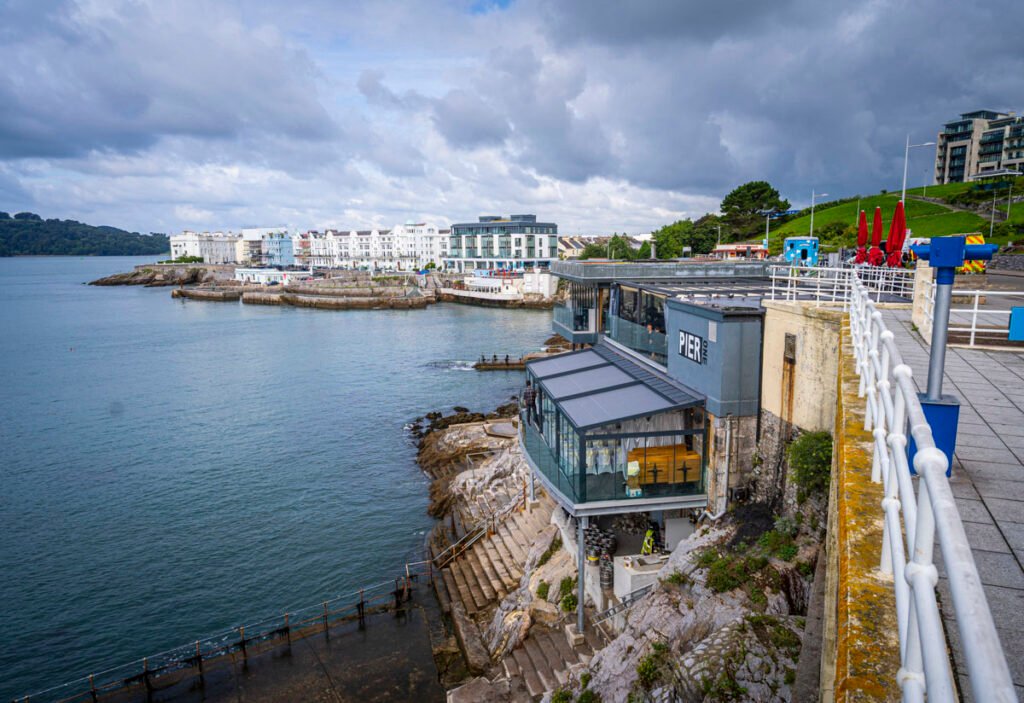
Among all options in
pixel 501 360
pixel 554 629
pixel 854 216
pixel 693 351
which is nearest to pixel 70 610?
pixel 554 629

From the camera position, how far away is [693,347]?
15.4 m

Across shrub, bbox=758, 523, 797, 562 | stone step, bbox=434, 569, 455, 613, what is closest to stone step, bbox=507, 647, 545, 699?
stone step, bbox=434, 569, 455, 613

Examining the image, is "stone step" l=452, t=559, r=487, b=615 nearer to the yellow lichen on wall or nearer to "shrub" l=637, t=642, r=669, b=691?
"shrub" l=637, t=642, r=669, b=691

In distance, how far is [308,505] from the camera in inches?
1103

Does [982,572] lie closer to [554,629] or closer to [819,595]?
[819,595]

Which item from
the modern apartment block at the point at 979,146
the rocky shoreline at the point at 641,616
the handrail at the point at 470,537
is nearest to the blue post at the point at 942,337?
A: the rocky shoreline at the point at 641,616

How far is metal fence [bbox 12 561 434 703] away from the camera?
17.4 metres

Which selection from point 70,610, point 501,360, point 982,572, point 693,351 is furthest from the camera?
point 501,360

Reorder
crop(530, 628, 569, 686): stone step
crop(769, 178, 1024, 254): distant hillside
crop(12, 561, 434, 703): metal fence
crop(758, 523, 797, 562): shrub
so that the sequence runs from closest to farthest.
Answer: crop(758, 523, 797, 562): shrub < crop(530, 628, 569, 686): stone step < crop(12, 561, 434, 703): metal fence < crop(769, 178, 1024, 254): distant hillside

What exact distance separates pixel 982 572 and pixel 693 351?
12156 mm

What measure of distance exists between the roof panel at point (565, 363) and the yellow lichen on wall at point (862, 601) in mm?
15419

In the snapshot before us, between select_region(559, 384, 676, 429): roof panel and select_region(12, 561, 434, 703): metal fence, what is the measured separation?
9648 mm

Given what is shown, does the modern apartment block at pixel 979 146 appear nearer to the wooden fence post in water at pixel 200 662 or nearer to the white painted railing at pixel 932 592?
the wooden fence post in water at pixel 200 662

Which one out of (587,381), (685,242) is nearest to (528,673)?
(587,381)
